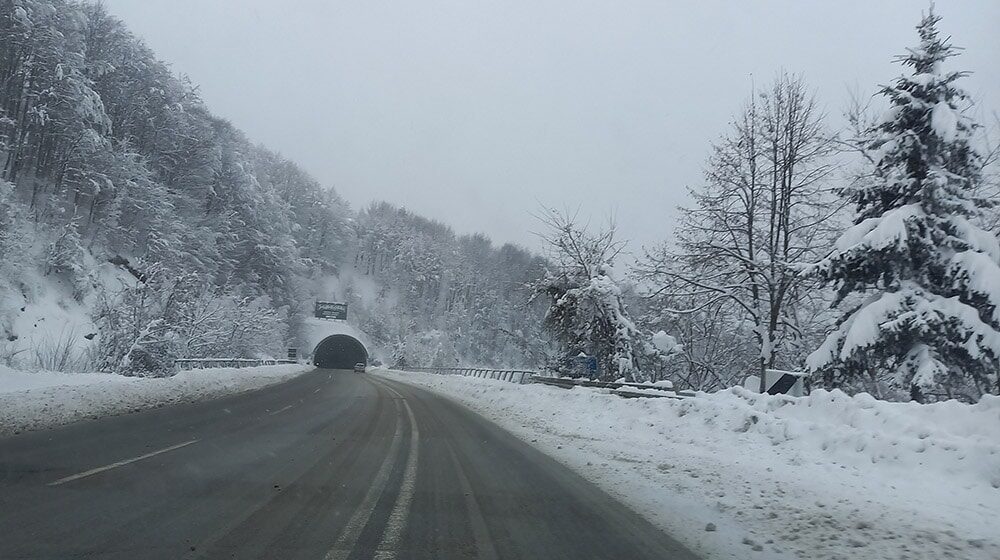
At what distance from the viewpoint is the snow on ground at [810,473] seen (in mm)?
5868

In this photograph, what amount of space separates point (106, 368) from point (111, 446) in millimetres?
17887

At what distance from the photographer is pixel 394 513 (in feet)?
21.0

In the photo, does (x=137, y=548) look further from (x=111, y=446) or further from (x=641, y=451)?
(x=641, y=451)

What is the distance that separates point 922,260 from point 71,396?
799 inches

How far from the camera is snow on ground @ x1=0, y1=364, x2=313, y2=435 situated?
1162 centimetres

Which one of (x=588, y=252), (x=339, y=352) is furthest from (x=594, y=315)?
(x=339, y=352)

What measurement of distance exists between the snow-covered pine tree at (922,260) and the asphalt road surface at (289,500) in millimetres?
9118

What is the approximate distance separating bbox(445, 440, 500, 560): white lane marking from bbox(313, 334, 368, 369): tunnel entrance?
78024 mm

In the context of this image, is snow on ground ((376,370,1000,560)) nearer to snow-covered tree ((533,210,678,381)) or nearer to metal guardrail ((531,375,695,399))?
metal guardrail ((531,375,695,399))

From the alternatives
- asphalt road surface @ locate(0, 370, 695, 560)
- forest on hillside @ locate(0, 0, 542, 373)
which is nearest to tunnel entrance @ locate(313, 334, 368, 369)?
forest on hillside @ locate(0, 0, 542, 373)

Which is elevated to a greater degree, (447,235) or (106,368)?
(447,235)

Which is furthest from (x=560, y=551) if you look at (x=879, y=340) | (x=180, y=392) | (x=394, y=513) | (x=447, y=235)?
(x=447, y=235)

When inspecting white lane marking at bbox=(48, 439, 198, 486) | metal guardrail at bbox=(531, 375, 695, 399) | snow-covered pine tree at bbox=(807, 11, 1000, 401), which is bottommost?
white lane marking at bbox=(48, 439, 198, 486)

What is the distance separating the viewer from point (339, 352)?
3986 inches
